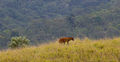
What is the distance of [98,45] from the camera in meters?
6.24

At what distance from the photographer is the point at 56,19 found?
9538 cm

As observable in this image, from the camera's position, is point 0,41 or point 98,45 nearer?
point 98,45

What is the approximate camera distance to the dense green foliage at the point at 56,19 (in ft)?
244

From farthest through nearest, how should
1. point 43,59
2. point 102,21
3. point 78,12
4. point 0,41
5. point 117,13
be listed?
1. point 78,12
2. point 117,13
3. point 102,21
4. point 0,41
5. point 43,59

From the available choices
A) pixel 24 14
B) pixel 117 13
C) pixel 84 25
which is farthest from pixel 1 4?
pixel 117 13

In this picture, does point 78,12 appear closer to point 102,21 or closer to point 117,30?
point 102,21

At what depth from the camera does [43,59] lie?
5.13m

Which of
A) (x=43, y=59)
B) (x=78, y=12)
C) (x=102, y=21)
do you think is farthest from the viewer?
(x=78, y=12)

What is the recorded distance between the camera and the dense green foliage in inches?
2933

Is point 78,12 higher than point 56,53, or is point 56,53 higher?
point 56,53

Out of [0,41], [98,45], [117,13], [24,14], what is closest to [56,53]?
[98,45]

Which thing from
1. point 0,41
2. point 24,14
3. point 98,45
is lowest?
point 24,14

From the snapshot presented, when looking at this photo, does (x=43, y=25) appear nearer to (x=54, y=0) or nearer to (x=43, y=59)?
(x=54, y=0)

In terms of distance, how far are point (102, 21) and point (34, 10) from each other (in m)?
60.2
